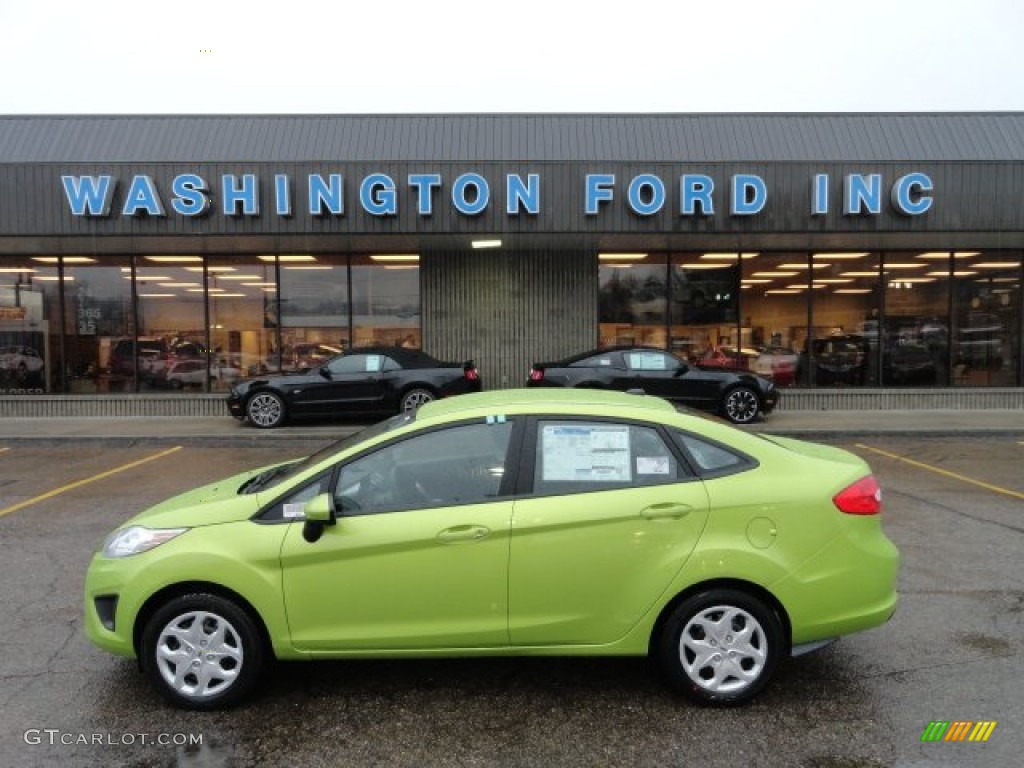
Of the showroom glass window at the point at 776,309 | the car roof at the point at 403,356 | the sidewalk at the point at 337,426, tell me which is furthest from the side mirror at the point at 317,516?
the showroom glass window at the point at 776,309

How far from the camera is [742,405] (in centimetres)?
1451

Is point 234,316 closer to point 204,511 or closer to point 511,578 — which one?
point 204,511

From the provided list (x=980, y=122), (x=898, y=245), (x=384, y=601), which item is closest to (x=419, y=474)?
(x=384, y=601)

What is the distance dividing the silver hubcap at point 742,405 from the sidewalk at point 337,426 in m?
0.28

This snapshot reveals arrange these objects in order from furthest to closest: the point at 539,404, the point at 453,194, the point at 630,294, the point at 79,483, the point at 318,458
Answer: the point at 630,294 < the point at 453,194 < the point at 79,483 < the point at 318,458 < the point at 539,404

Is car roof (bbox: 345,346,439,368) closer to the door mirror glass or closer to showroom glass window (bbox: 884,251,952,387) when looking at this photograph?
showroom glass window (bbox: 884,251,952,387)

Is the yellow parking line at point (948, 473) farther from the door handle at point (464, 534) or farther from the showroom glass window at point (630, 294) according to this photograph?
the door handle at point (464, 534)

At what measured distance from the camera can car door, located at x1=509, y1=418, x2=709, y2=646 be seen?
3785mm

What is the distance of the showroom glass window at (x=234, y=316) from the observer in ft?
56.2

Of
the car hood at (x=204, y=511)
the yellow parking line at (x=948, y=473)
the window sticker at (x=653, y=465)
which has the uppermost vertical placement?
the window sticker at (x=653, y=465)

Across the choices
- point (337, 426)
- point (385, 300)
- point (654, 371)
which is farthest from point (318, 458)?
point (385, 300)

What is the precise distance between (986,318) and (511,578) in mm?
17166

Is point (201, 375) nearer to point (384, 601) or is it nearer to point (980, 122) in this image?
point (384, 601)

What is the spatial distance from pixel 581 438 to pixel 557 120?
49.7ft
